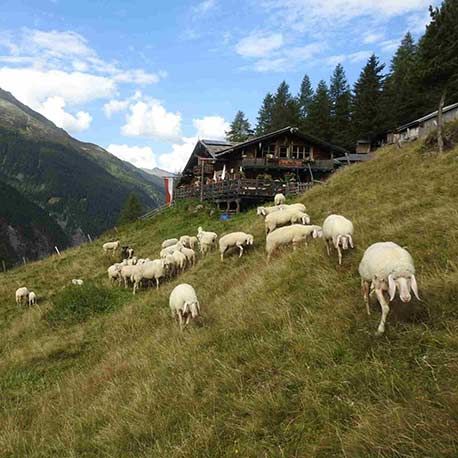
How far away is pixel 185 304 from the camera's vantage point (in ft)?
29.9

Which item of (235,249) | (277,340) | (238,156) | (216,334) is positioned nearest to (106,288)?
(235,249)

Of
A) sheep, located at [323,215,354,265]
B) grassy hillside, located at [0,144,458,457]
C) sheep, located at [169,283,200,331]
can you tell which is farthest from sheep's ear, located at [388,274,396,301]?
sheep, located at [169,283,200,331]

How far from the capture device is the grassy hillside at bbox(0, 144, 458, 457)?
411cm

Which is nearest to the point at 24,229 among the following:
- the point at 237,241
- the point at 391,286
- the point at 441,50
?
the point at 441,50

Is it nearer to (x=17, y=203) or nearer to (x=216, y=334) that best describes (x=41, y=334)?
(x=216, y=334)

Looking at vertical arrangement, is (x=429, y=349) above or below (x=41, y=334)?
above

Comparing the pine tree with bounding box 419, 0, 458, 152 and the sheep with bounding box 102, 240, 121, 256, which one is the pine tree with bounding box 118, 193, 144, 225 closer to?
the sheep with bounding box 102, 240, 121, 256

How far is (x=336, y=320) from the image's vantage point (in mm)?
5938

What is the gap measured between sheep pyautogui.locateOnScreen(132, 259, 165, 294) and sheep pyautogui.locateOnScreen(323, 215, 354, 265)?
26.9ft

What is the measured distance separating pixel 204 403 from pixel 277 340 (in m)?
1.44

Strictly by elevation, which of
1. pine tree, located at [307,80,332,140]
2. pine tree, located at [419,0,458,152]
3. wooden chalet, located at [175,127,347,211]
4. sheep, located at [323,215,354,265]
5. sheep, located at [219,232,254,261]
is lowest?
sheep, located at [219,232,254,261]

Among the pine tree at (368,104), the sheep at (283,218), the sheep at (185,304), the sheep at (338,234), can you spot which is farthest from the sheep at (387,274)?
the pine tree at (368,104)

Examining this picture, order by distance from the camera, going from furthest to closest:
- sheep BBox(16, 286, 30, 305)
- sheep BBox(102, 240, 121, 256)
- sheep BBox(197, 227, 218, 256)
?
sheep BBox(102, 240, 121, 256)
sheep BBox(16, 286, 30, 305)
sheep BBox(197, 227, 218, 256)

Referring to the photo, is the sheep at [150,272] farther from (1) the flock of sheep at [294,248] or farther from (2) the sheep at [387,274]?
(2) the sheep at [387,274]
